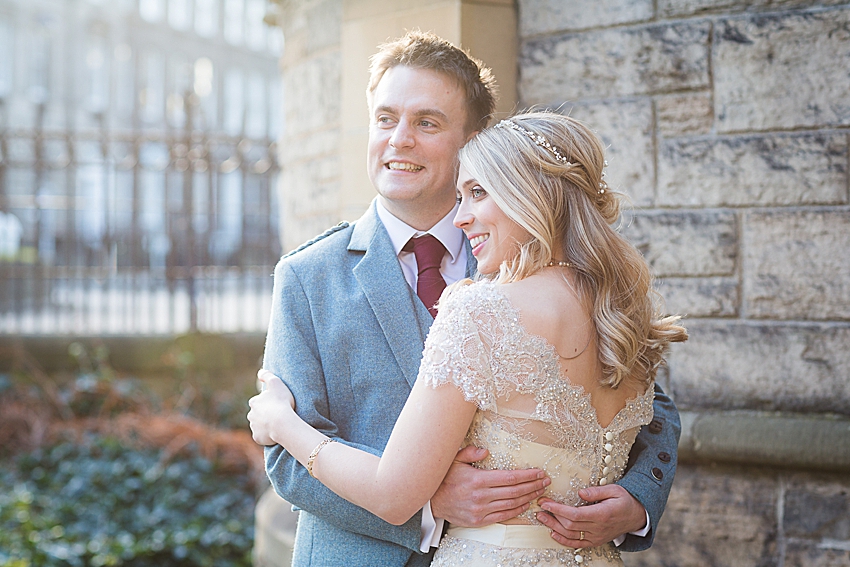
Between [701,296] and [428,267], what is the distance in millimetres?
1425

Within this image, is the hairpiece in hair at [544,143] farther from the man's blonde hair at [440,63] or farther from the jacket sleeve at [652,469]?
the jacket sleeve at [652,469]

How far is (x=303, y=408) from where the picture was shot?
1.90 m

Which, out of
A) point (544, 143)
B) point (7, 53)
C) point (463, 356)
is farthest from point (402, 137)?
point (7, 53)

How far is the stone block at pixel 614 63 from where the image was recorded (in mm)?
3104

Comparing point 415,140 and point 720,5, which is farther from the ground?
point 720,5

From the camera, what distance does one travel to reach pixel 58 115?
882 inches

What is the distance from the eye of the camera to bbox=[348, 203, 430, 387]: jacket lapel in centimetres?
198

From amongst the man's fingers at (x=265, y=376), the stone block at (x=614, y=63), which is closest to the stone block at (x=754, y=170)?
the stone block at (x=614, y=63)

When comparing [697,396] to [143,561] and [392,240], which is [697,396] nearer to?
[392,240]

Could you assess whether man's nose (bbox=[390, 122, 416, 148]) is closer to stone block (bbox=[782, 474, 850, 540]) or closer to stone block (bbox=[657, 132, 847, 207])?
stone block (bbox=[657, 132, 847, 207])

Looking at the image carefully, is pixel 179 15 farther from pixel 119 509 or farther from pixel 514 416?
pixel 514 416

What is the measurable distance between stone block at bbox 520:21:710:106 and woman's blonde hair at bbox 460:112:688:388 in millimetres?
1437

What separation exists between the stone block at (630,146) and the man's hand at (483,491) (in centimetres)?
172

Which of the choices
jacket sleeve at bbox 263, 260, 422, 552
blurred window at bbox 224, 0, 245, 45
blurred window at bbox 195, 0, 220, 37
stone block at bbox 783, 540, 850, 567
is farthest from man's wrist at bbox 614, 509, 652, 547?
blurred window at bbox 224, 0, 245, 45
